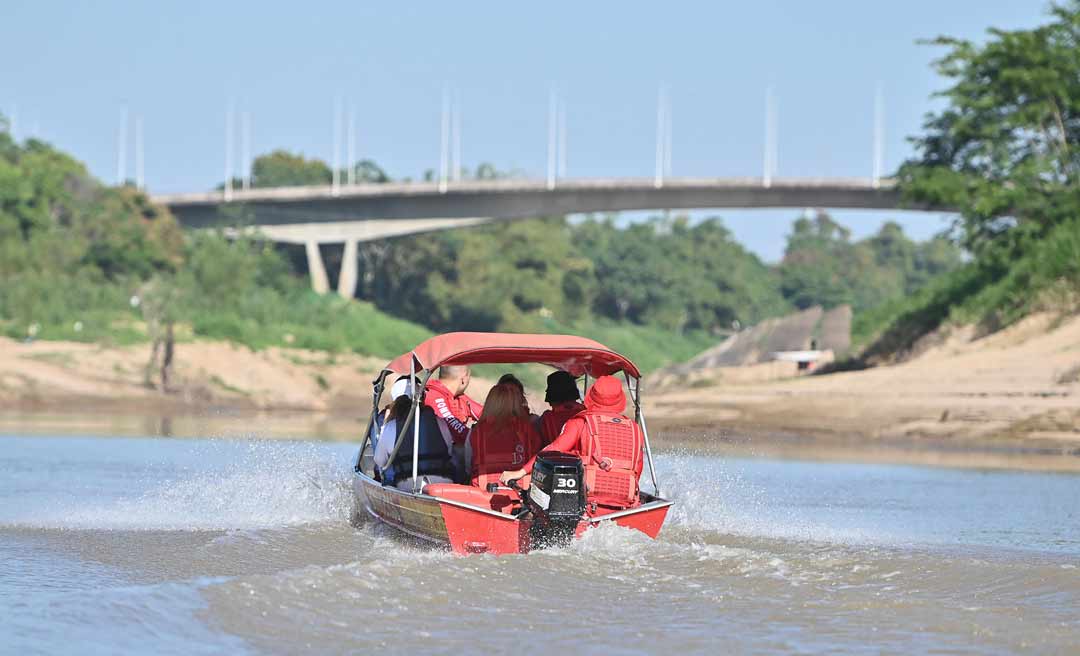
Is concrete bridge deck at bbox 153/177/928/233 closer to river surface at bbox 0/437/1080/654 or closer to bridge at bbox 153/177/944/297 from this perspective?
bridge at bbox 153/177/944/297

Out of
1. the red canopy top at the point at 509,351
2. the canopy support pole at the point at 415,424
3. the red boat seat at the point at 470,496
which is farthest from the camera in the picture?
the red canopy top at the point at 509,351

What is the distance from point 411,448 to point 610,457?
1909 millimetres

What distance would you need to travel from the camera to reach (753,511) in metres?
16.7

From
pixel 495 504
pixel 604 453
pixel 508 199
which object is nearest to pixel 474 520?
pixel 495 504

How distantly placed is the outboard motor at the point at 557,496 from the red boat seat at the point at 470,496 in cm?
53

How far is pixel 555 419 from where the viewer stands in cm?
1262

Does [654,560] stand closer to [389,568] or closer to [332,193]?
[389,568]

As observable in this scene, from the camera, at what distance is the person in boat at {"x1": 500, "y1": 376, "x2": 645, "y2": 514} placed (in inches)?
460

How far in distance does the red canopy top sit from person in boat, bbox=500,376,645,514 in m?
0.52

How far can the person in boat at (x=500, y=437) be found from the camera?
40.1ft

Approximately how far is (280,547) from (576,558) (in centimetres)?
308

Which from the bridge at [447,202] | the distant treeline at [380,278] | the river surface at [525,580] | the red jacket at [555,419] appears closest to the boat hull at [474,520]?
the river surface at [525,580]

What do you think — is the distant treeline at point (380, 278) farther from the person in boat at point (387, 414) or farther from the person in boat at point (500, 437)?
the person in boat at point (500, 437)

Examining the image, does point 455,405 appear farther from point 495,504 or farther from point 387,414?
point 495,504
